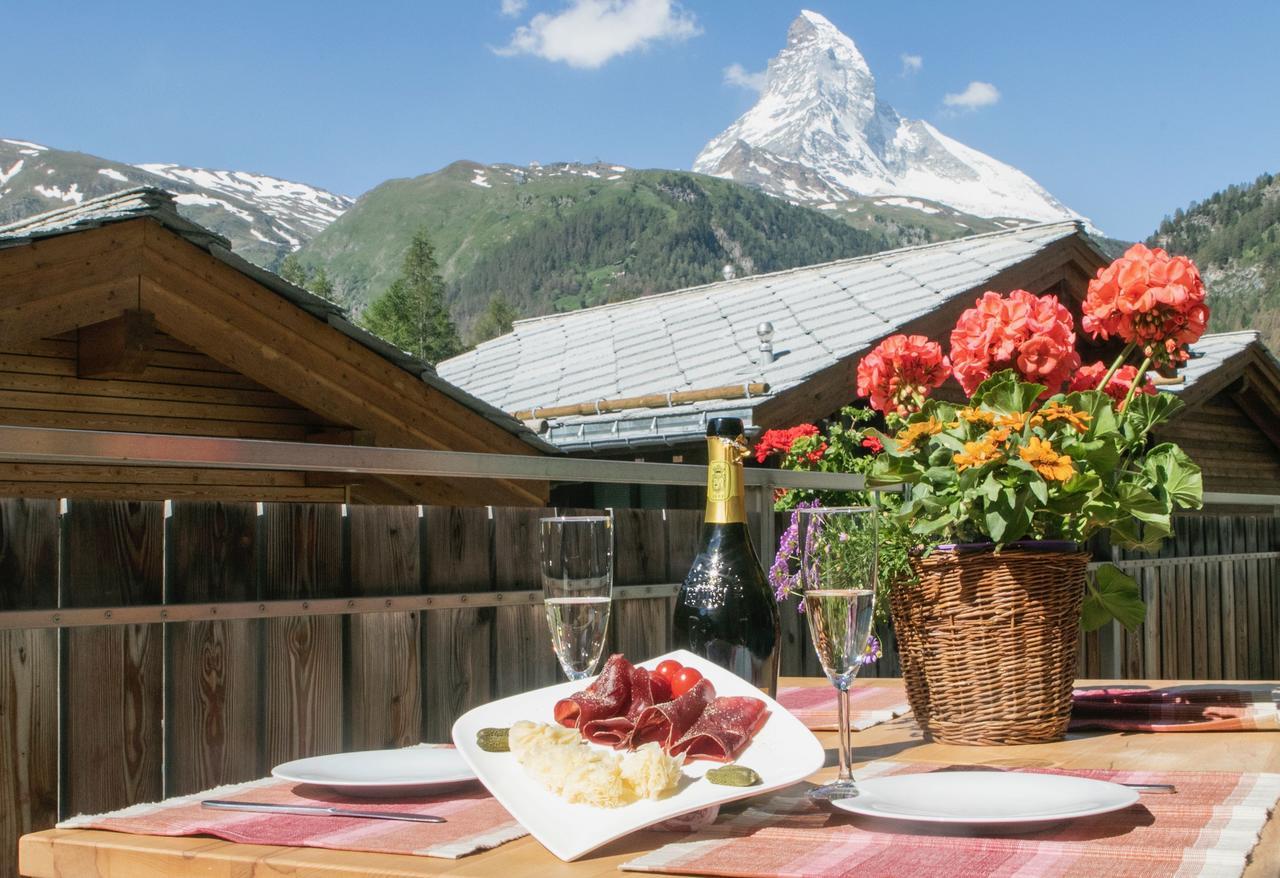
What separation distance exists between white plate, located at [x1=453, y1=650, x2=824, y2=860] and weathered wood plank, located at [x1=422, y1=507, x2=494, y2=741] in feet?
5.47

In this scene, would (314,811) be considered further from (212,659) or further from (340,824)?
(212,659)

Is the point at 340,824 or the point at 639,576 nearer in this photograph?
the point at 340,824

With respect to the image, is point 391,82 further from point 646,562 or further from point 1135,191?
point 646,562

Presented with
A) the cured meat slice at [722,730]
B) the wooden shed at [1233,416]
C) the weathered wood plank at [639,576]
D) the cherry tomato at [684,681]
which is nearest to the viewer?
the cured meat slice at [722,730]

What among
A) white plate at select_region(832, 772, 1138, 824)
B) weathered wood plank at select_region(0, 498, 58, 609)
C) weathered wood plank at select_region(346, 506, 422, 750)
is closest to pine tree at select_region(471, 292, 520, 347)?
weathered wood plank at select_region(346, 506, 422, 750)

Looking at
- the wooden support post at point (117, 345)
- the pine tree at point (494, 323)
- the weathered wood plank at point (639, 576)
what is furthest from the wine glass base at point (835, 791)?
the pine tree at point (494, 323)

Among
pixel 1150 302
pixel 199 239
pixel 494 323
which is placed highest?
pixel 494 323

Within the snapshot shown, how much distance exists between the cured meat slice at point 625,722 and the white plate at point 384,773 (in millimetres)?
152

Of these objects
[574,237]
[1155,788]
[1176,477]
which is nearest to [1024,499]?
[1176,477]

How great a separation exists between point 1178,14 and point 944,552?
423 ft

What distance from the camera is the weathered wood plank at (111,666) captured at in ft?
8.13

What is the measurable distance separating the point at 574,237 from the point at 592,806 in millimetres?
120676

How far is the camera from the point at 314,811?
4.41ft

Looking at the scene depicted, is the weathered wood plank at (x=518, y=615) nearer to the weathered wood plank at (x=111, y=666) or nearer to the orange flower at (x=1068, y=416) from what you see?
the weathered wood plank at (x=111, y=666)
